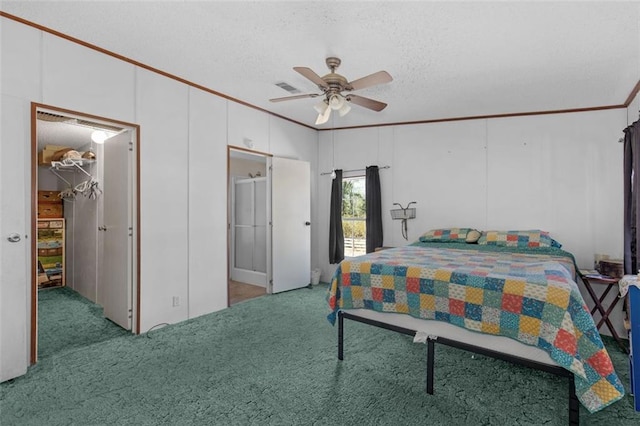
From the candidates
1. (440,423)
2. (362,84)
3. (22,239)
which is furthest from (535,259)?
(22,239)

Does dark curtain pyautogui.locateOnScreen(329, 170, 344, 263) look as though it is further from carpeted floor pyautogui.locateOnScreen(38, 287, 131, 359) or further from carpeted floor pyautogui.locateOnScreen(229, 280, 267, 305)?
carpeted floor pyautogui.locateOnScreen(38, 287, 131, 359)

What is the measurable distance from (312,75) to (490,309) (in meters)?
2.13

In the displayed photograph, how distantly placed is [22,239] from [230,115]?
252cm

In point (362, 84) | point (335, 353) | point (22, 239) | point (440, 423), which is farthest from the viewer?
point (335, 353)

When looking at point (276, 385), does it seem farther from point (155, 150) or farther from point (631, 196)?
point (631, 196)

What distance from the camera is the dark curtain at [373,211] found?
16.6 feet

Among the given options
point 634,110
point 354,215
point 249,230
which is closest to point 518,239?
point 634,110

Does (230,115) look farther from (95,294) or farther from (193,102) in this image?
(95,294)

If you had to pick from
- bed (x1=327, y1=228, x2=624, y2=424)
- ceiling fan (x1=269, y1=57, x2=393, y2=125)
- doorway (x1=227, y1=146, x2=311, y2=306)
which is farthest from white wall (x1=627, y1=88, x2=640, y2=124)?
doorway (x1=227, y1=146, x2=311, y2=306)

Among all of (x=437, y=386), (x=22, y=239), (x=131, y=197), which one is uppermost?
(x=131, y=197)

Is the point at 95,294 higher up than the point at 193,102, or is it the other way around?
the point at 193,102

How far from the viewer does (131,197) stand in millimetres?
3227

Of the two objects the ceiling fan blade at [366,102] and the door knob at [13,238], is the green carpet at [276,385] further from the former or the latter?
the ceiling fan blade at [366,102]

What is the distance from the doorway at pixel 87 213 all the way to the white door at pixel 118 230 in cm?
1
